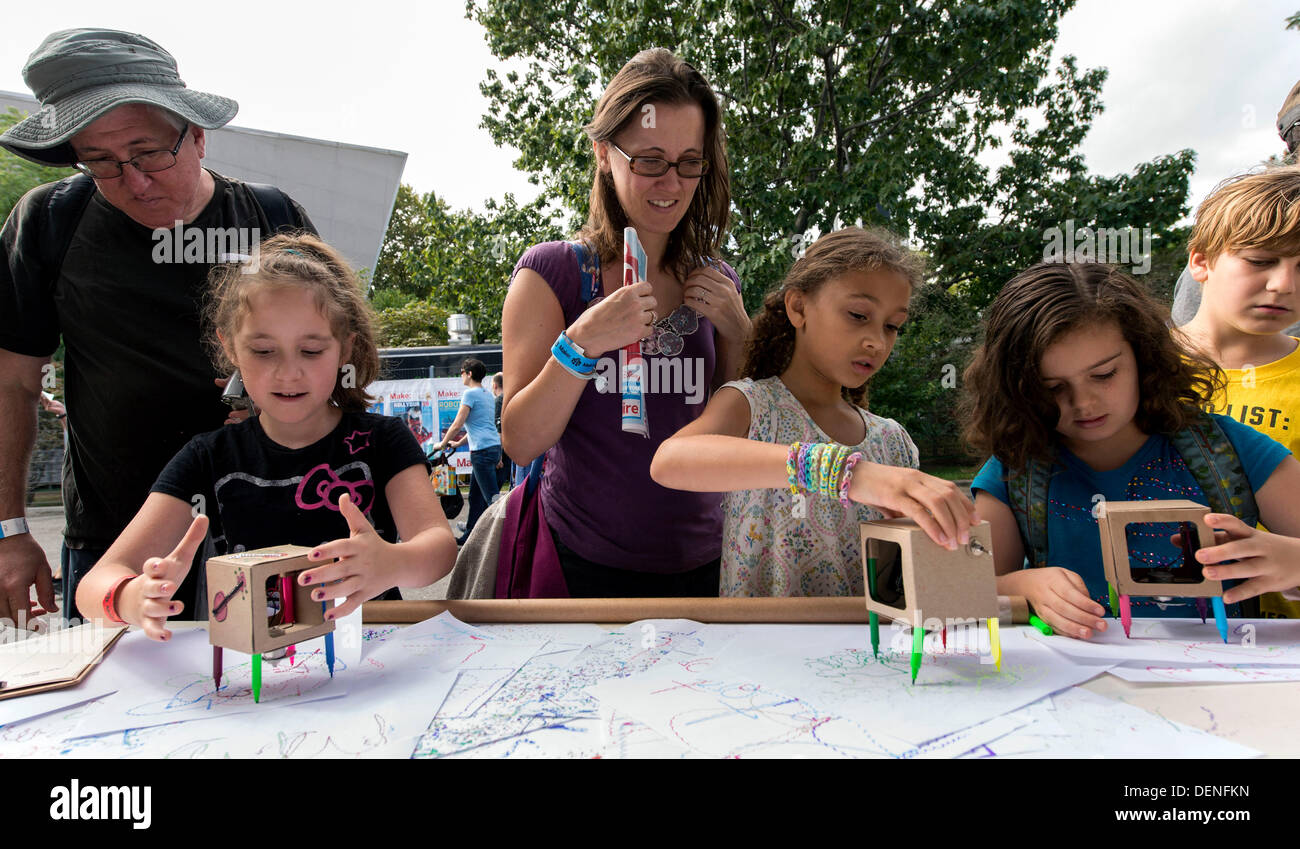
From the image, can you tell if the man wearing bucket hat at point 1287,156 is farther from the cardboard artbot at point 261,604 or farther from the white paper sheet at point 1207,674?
the cardboard artbot at point 261,604

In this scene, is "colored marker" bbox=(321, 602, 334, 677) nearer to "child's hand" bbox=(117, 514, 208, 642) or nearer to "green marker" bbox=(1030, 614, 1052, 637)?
"child's hand" bbox=(117, 514, 208, 642)

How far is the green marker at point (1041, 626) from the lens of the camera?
1.23 metres

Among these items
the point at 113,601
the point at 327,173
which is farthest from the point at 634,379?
the point at 327,173

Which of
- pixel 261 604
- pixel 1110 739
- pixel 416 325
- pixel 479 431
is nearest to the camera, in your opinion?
pixel 1110 739

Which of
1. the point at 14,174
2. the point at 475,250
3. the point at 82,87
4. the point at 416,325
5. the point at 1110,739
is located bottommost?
the point at 1110,739

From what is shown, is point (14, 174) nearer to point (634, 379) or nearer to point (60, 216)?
point (60, 216)

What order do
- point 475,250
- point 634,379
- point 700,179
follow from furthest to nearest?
point 475,250
point 700,179
point 634,379

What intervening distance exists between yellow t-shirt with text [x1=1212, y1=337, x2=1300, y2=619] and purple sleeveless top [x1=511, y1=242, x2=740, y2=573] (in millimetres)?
1263

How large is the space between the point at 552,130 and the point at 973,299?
5706mm

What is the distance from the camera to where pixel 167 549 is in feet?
4.61

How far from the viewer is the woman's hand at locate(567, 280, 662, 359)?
1486 mm

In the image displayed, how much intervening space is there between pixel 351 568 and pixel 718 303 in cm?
103

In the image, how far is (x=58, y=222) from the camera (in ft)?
5.87
